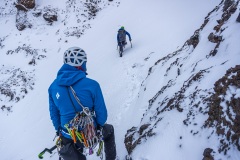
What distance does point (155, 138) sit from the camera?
5.03 m

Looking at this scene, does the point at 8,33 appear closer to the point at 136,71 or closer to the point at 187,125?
the point at 136,71

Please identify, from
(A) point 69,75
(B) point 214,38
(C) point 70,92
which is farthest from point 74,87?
(B) point 214,38

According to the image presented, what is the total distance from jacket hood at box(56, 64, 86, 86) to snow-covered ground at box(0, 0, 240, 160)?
2085mm

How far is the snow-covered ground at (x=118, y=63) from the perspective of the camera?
5.07 meters

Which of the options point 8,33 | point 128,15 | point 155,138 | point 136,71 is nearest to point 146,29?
point 128,15

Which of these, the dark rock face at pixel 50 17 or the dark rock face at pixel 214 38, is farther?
the dark rock face at pixel 50 17

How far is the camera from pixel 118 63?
14773mm

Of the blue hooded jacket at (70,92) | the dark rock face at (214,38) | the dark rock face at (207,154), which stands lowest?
the dark rock face at (207,154)

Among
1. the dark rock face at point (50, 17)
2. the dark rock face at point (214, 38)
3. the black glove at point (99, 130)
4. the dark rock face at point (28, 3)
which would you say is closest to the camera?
the black glove at point (99, 130)

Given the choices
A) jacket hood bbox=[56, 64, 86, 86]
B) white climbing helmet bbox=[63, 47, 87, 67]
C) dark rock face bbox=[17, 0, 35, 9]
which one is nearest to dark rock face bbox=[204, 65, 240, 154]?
jacket hood bbox=[56, 64, 86, 86]

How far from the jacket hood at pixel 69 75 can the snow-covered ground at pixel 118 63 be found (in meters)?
2.09

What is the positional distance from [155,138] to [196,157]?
1153 mm

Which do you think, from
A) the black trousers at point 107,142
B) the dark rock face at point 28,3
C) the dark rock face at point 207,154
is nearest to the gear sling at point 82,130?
the black trousers at point 107,142

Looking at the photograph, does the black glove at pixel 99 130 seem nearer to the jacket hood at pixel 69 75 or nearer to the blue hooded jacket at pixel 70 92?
the blue hooded jacket at pixel 70 92
